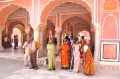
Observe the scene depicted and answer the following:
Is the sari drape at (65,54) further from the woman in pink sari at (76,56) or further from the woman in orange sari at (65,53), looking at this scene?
the woman in pink sari at (76,56)

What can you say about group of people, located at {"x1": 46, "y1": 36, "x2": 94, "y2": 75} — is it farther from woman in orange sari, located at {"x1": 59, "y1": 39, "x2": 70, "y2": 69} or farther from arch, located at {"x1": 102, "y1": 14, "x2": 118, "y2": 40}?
arch, located at {"x1": 102, "y1": 14, "x2": 118, "y2": 40}

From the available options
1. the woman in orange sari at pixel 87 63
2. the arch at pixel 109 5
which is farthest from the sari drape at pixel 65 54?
the arch at pixel 109 5

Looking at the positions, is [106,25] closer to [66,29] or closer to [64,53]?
[64,53]

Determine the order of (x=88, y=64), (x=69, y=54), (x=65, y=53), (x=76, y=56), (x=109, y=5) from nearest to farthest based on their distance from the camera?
(x=88, y=64)
(x=76, y=56)
(x=65, y=53)
(x=69, y=54)
(x=109, y=5)

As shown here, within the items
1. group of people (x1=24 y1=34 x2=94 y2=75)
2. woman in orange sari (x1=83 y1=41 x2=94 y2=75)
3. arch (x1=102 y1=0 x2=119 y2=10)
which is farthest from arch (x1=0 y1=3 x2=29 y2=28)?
woman in orange sari (x1=83 y1=41 x2=94 y2=75)

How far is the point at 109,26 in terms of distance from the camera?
6.96 meters

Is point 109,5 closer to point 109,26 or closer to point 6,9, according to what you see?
point 109,26

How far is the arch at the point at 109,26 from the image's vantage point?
6895mm

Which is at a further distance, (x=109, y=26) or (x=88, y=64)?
(x=109, y=26)

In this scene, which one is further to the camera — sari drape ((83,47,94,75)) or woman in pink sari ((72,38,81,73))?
woman in pink sari ((72,38,81,73))

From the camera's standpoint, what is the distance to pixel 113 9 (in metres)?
6.92

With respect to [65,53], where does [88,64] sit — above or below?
below

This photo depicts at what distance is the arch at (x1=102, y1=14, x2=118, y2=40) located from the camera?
22.6 ft

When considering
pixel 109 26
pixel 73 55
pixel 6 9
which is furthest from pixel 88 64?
pixel 6 9
